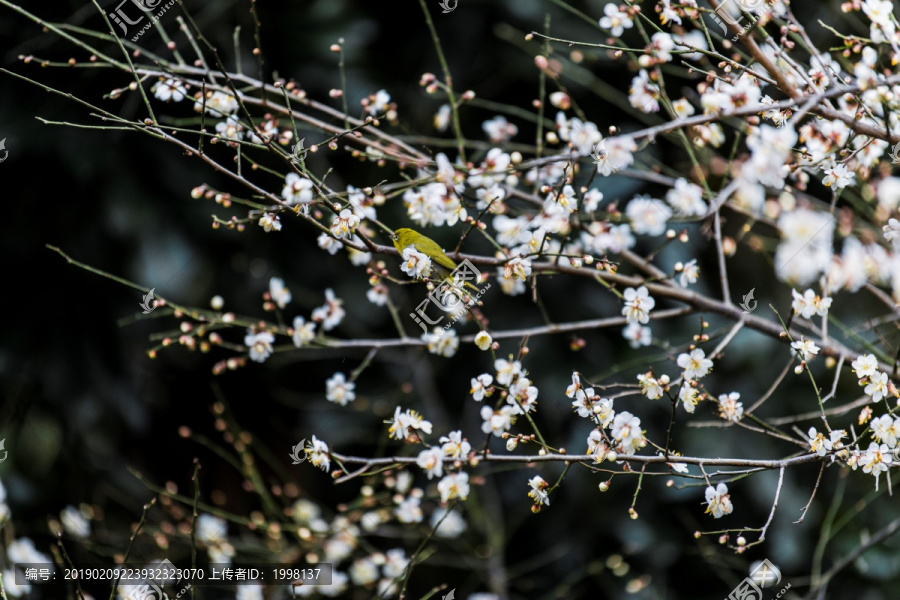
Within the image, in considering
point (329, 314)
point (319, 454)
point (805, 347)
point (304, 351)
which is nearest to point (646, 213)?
point (805, 347)

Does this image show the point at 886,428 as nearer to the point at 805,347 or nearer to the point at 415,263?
the point at 805,347

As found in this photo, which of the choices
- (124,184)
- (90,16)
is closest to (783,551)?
(124,184)

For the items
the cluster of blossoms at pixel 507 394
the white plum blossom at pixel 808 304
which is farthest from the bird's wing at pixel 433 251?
the white plum blossom at pixel 808 304

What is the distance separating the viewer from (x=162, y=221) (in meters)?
1.66

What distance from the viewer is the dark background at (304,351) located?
62.4 inches

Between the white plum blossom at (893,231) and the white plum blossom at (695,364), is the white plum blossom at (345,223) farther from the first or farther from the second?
the white plum blossom at (893,231)

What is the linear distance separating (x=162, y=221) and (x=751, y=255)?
1.36m

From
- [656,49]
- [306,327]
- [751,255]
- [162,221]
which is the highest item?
[656,49]

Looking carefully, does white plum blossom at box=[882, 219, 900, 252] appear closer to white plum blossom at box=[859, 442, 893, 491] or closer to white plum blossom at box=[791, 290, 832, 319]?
white plum blossom at box=[791, 290, 832, 319]

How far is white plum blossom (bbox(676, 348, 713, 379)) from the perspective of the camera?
0.69 metres

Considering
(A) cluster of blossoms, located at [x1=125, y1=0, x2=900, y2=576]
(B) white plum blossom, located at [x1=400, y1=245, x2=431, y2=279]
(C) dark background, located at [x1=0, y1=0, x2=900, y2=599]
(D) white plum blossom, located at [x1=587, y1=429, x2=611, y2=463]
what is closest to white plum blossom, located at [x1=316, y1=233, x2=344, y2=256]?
(A) cluster of blossoms, located at [x1=125, y1=0, x2=900, y2=576]

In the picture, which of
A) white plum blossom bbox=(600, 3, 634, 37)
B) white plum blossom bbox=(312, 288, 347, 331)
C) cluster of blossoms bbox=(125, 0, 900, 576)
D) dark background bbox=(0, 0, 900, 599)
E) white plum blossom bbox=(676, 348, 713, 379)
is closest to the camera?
cluster of blossoms bbox=(125, 0, 900, 576)

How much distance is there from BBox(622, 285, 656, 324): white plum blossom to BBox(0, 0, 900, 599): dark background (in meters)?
0.86

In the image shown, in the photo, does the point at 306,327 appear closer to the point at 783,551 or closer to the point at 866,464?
the point at 866,464
